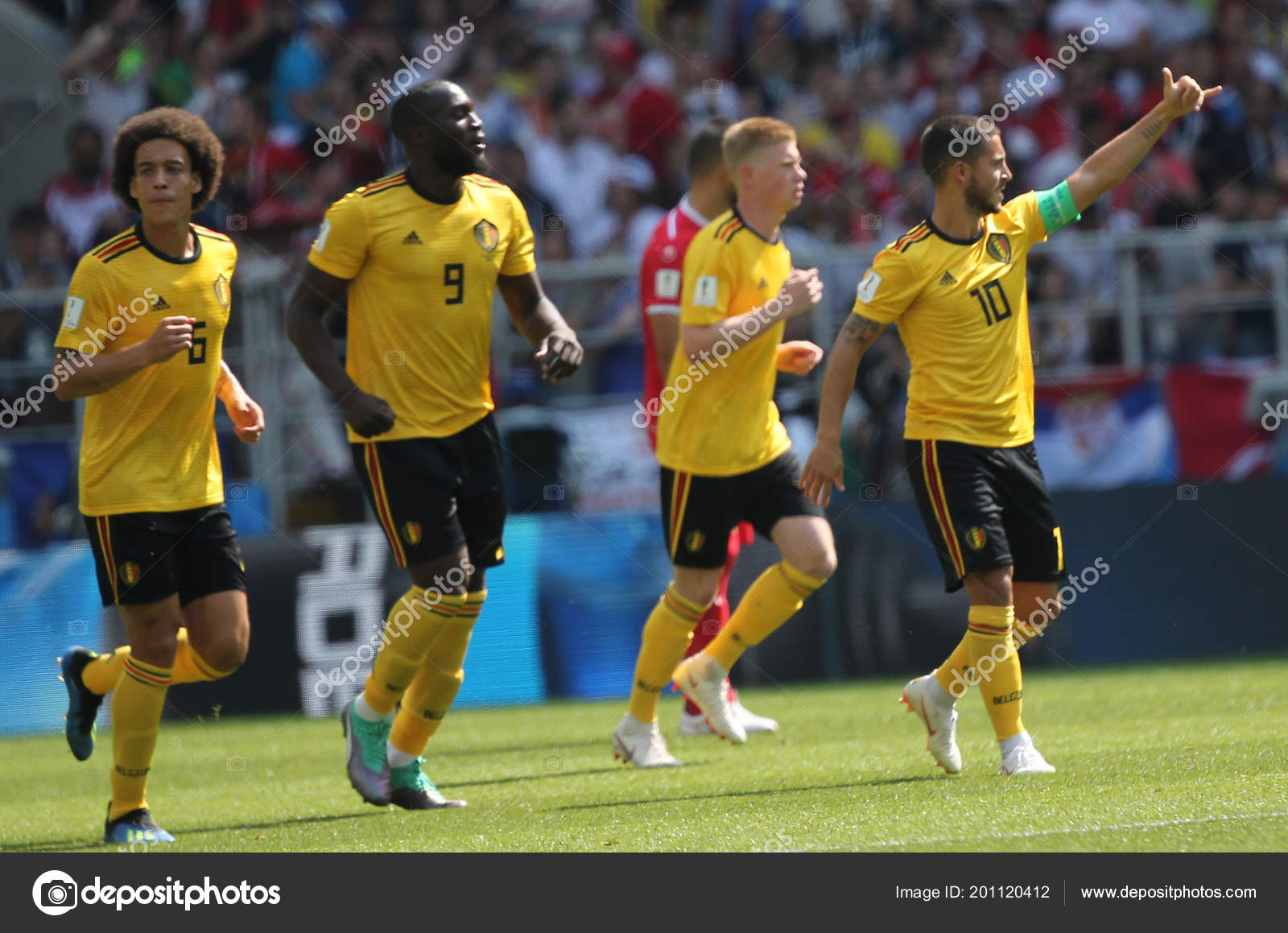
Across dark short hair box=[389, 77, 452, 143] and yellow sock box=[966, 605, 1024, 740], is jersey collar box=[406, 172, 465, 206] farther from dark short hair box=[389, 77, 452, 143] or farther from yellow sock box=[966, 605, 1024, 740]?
yellow sock box=[966, 605, 1024, 740]

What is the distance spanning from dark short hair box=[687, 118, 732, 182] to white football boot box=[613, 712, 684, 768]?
264 centimetres

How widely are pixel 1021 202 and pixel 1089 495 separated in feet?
14.0

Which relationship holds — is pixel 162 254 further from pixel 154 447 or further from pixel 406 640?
pixel 406 640

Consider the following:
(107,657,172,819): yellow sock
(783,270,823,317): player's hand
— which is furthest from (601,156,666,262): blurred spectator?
(107,657,172,819): yellow sock

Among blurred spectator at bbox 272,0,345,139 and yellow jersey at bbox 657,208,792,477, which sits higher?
blurred spectator at bbox 272,0,345,139

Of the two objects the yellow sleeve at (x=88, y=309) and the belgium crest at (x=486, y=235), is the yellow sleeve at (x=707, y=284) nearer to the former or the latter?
the belgium crest at (x=486, y=235)

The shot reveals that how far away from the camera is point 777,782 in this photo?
651 cm

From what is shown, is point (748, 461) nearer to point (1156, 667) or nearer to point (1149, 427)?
point (1156, 667)

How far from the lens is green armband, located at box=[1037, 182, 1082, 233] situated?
6418 millimetres

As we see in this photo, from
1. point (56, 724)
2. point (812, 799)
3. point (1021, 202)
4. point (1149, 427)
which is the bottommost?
point (56, 724)

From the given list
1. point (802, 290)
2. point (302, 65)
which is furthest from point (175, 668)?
point (302, 65)

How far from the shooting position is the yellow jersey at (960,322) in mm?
6340

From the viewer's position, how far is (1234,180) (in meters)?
13.5
